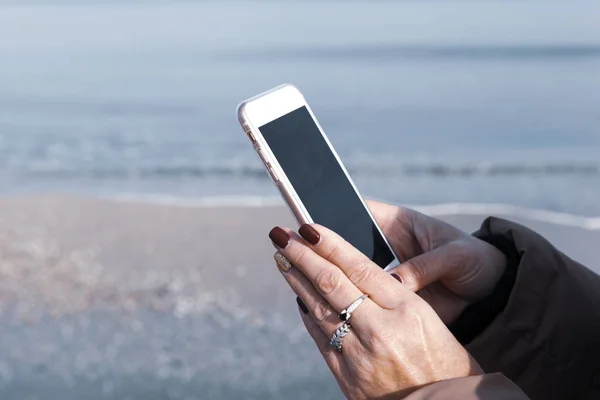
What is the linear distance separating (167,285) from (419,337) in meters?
3.00

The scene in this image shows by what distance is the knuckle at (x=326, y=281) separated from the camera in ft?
4.26

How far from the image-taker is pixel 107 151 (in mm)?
7457

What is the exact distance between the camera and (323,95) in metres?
9.56

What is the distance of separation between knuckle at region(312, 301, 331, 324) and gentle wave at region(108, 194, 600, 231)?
4097 mm

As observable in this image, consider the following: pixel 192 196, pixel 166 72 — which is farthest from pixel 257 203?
pixel 166 72

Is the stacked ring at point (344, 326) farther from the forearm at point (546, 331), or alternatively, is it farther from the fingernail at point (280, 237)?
the forearm at point (546, 331)

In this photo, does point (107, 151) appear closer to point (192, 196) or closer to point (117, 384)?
point (192, 196)

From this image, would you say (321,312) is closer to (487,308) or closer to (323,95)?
(487,308)

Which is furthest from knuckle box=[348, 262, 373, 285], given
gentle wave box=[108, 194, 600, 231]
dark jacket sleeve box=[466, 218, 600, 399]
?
gentle wave box=[108, 194, 600, 231]

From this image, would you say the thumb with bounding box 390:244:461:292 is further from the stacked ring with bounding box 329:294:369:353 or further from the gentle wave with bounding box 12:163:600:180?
the gentle wave with bounding box 12:163:600:180

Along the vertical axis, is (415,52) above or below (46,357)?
above

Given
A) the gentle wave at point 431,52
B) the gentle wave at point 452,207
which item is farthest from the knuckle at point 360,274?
the gentle wave at point 431,52

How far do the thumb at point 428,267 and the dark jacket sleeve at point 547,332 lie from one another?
0.14m

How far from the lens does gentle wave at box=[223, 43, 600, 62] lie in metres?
12.1
